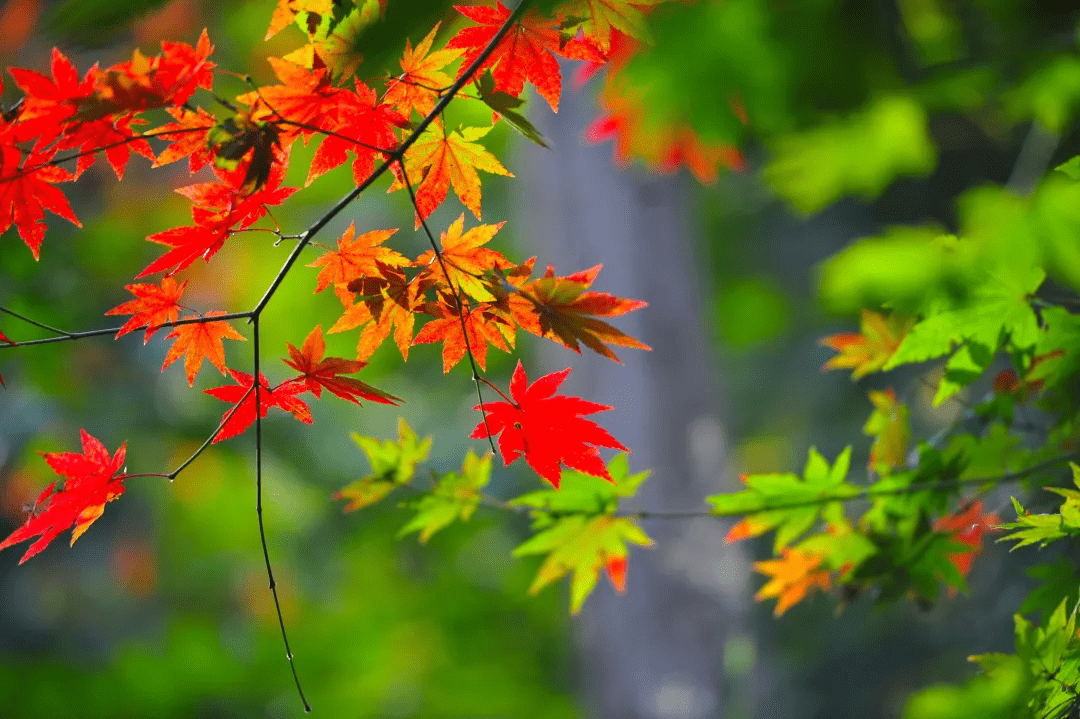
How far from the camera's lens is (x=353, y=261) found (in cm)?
89

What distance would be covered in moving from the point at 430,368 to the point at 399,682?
2.15 meters

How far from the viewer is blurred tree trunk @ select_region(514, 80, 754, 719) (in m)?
2.71

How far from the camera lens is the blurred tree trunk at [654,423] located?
2707 mm

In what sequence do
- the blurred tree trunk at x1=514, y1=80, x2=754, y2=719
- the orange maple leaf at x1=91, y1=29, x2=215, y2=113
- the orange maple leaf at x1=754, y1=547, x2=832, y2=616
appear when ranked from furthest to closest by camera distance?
the blurred tree trunk at x1=514, y1=80, x2=754, y2=719 < the orange maple leaf at x1=754, y1=547, x2=832, y2=616 < the orange maple leaf at x1=91, y1=29, x2=215, y2=113

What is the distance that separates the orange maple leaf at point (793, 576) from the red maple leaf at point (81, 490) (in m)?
0.86

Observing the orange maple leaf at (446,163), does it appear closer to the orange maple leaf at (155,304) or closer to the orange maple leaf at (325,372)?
the orange maple leaf at (325,372)

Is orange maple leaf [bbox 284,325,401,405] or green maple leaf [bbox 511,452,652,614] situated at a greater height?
orange maple leaf [bbox 284,325,401,405]

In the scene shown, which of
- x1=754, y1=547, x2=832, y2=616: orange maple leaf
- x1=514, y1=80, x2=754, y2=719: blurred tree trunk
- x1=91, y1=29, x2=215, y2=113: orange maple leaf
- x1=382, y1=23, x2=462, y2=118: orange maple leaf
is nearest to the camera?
x1=91, y1=29, x2=215, y2=113: orange maple leaf

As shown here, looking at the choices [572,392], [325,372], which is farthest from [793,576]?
[572,392]

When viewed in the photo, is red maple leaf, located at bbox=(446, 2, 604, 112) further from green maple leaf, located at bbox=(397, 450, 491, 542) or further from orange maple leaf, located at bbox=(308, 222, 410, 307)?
green maple leaf, located at bbox=(397, 450, 491, 542)

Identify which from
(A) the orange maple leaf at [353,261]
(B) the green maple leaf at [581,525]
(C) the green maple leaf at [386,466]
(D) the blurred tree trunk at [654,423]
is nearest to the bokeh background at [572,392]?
(D) the blurred tree trunk at [654,423]

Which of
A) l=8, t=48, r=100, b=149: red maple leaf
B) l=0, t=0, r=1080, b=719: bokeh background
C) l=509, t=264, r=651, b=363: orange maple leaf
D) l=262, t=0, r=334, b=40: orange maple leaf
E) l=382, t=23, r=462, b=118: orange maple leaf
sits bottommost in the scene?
l=0, t=0, r=1080, b=719: bokeh background

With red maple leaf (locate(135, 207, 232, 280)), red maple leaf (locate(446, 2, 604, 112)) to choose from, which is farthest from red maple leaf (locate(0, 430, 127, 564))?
red maple leaf (locate(446, 2, 604, 112))

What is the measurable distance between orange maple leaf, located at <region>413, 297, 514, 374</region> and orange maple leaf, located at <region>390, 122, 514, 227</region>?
0.11 m
